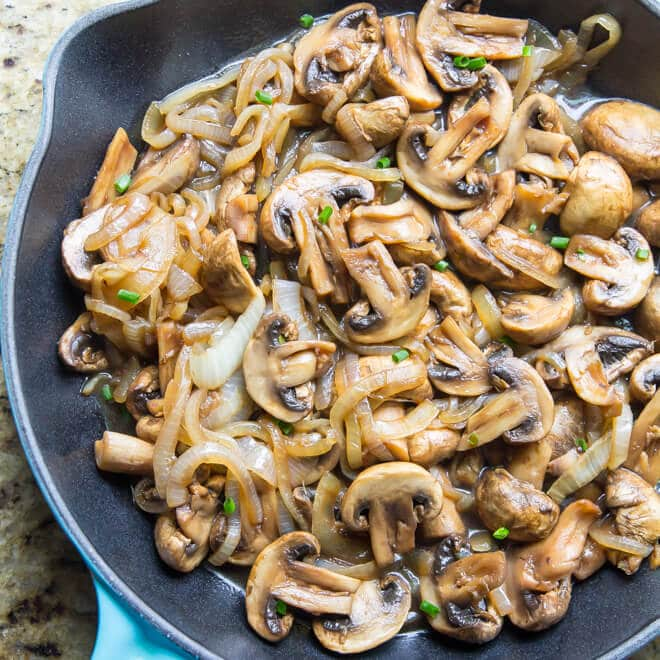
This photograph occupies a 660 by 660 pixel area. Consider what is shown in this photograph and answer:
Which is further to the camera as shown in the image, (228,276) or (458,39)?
(458,39)

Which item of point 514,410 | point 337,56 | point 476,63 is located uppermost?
point 337,56

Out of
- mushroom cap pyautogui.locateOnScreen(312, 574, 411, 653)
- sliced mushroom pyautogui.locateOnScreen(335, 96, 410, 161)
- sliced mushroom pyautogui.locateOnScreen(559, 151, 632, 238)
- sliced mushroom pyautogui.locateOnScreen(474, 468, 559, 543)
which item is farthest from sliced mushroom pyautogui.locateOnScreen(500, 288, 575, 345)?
mushroom cap pyautogui.locateOnScreen(312, 574, 411, 653)

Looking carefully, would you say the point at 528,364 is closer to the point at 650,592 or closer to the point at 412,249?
the point at 412,249

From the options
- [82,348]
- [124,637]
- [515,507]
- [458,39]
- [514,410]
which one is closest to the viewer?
[124,637]

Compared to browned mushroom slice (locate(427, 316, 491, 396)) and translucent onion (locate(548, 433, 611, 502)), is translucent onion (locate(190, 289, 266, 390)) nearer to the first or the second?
browned mushroom slice (locate(427, 316, 491, 396))

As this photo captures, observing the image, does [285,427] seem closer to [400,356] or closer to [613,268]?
[400,356]

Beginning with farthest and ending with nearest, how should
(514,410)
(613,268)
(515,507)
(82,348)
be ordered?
(613,268), (82,348), (514,410), (515,507)

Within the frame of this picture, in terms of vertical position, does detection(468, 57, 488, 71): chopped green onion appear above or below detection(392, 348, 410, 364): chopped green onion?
above

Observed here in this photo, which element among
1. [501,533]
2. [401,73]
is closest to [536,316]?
[501,533]
